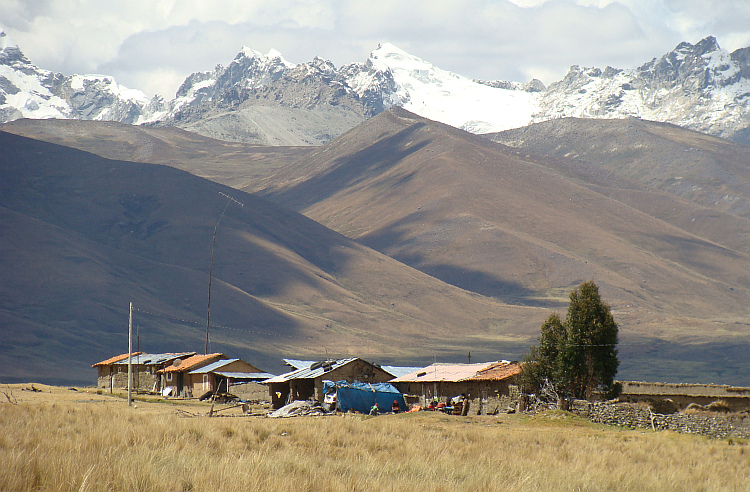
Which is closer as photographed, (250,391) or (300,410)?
(300,410)

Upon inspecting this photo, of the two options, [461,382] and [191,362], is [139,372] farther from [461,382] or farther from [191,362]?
[461,382]

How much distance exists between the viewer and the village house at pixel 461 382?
45938 millimetres

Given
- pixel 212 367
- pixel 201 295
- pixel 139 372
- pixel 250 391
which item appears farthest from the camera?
pixel 201 295

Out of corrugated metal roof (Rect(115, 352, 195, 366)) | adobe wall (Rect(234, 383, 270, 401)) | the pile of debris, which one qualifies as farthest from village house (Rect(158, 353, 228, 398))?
the pile of debris

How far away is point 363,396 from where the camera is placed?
47781 mm

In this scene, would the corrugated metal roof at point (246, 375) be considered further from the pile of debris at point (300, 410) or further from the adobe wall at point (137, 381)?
the pile of debris at point (300, 410)

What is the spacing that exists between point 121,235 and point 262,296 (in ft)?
153

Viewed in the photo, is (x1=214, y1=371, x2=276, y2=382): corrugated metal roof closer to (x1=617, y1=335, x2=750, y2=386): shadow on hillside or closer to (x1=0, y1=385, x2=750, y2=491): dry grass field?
(x1=0, y1=385, x2=750, y2=491): dry grass field

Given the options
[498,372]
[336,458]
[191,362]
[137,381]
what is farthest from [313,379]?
[336,458]

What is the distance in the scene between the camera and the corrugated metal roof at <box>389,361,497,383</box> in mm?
50050

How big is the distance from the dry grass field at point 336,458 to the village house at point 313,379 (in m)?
26.7

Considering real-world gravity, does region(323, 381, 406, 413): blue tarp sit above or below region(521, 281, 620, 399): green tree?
below

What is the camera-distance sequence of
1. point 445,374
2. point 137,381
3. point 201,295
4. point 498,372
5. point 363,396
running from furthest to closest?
point 201,295 < point 137,381 < point 445,374 < point 498,372 < point 363,396

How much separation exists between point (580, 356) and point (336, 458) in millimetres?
30451
